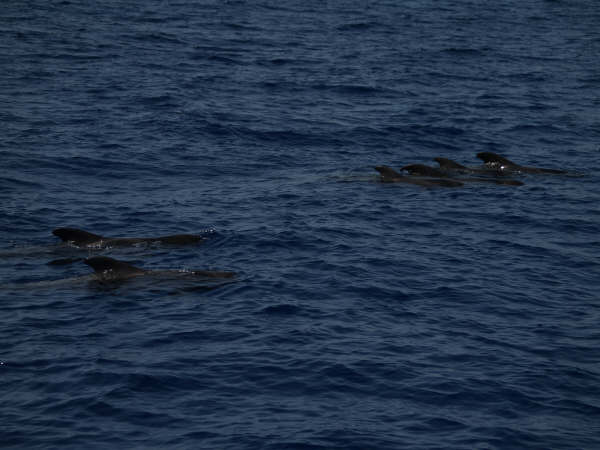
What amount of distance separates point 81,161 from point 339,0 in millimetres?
37074

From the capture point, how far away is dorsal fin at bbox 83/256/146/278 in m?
18.4

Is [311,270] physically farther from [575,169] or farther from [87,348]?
[575,169]

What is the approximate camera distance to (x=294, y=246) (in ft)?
71.5

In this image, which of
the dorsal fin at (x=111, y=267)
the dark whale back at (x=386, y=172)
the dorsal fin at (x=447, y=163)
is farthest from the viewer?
the dorsal fin at (x=447, y=163)

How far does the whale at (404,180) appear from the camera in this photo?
27281 millimetres

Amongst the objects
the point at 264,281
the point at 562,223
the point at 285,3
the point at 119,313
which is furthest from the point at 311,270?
the point at 285,3

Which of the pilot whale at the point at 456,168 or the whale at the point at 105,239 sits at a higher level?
the pilot whale at the point at 456,168

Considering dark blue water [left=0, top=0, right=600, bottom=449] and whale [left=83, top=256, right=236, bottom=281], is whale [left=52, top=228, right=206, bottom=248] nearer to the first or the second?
dark blue water [left=0, top=0, right=600, bottom=449]

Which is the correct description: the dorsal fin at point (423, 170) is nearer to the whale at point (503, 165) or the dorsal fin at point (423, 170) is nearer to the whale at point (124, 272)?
the whale at point (503, 165)

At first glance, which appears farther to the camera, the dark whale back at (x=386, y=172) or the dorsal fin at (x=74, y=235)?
the dark whale back at (x=386, y=172)

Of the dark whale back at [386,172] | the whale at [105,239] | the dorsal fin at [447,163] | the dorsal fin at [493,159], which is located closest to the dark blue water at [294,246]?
the whale at [105,239]

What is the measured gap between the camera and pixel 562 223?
24.3 m

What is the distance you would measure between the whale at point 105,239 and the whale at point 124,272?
1.63m

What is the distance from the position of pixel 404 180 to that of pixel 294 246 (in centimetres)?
678
